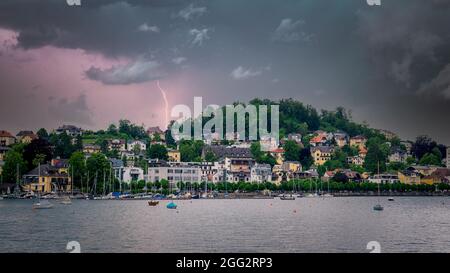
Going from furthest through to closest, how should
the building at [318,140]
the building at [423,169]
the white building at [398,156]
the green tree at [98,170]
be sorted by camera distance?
the building at [318,140] → the white building at [398,156] → the building at [423,169] → the green tree at [98,170]

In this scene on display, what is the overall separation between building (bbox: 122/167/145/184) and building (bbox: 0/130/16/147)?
10.8 metres

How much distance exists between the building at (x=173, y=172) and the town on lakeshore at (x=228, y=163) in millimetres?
95

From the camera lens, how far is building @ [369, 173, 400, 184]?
7838 cm

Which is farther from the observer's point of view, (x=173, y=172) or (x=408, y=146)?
(x=408, y=146)

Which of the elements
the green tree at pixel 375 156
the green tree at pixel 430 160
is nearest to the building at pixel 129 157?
the green tree at pixel 375 156

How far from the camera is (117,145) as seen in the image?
264 ft

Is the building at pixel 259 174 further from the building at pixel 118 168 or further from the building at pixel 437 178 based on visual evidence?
the building at pixel 437 178

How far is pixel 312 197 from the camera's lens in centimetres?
6894

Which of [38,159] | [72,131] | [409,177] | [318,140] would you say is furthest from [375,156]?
[38,159]

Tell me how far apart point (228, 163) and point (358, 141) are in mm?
16611

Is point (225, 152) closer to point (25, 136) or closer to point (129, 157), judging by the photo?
point (129, 157)

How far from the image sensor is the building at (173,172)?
2735 inches

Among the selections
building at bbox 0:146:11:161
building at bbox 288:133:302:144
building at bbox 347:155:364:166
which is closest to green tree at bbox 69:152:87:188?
building at bbox 0:146:11:161
